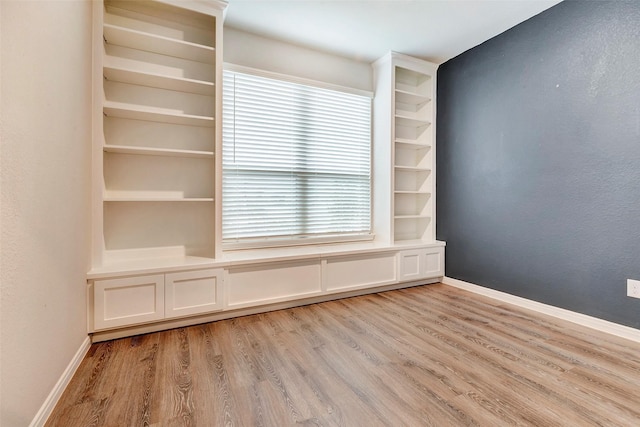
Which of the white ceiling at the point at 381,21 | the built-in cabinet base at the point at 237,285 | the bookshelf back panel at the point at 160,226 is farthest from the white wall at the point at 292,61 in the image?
the built-in cabinet base at the point at 237,285

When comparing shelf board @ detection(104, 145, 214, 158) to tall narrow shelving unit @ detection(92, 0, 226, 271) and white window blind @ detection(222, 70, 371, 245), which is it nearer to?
tall narrow shelving unit @ detection(92, 0, 226, 271)

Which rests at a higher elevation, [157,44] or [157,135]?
[157,44]

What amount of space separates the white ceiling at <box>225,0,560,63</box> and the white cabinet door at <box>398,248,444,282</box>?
2272 mm

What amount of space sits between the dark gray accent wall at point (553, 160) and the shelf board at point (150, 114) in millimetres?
2808

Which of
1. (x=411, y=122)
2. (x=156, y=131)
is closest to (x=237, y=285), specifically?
(x=156, y=131)

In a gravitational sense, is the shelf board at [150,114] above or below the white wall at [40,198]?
above

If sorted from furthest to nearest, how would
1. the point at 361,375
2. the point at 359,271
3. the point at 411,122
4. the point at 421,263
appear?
the point at 411,122 < the point at 421,263 < the point at 359,271 < the point at 361,375

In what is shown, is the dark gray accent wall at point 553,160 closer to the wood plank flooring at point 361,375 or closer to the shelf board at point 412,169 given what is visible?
the shelf board at point 412,169

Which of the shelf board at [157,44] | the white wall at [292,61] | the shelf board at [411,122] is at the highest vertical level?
the white wall at [292,61]

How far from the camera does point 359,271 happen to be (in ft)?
10.3

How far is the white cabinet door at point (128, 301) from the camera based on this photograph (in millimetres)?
2068

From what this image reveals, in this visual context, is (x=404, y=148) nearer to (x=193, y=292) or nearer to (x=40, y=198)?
(x=193, y=292)

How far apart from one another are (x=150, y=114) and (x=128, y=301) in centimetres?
143

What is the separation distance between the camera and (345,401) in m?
1.48
